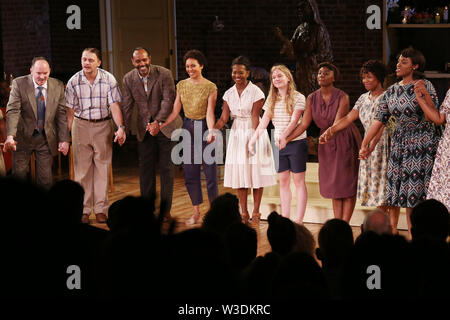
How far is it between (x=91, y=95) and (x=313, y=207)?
207cm

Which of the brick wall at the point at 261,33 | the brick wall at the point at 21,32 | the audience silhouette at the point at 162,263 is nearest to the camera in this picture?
the audience silhouette at the point at 162,263

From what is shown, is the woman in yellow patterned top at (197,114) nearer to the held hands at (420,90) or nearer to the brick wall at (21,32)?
the held hands at (420,90)

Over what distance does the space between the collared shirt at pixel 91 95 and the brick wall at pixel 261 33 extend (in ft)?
11.7

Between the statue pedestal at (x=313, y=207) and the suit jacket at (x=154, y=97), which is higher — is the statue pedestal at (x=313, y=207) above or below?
below

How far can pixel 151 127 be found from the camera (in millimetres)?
5453

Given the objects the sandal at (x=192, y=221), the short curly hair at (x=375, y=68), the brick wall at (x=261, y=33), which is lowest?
the sandal at (x=192, y=221)

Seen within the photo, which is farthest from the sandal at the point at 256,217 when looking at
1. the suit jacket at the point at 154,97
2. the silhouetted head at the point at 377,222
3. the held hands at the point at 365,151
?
the silhouetted head at the point at 377,222

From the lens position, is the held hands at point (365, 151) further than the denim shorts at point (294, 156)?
No

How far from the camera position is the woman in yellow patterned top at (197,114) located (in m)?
5.36

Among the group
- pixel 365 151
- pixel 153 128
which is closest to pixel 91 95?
pixel 153 128

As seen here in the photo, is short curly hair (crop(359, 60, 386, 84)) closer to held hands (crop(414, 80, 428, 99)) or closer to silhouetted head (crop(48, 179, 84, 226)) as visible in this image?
held hands (crop(414, 80, 428, 99))

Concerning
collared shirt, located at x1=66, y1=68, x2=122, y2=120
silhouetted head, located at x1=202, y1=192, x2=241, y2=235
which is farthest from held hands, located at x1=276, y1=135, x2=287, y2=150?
silhouetted head, located at x1=202, y1=192, x2=241, y2=235

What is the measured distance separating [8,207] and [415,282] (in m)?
0.67
